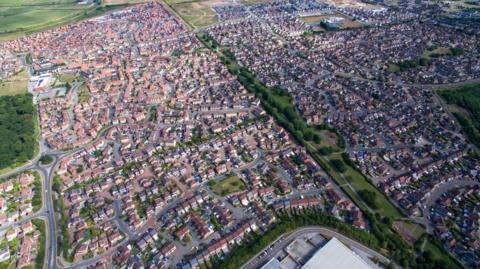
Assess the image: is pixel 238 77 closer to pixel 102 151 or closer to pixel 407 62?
pixel 102 151

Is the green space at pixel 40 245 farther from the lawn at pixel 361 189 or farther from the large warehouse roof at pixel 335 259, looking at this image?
the lawn at pixel 361 189

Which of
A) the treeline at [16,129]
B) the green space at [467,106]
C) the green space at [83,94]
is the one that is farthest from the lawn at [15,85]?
the green space at [467,106]

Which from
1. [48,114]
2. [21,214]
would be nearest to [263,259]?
[21,214]

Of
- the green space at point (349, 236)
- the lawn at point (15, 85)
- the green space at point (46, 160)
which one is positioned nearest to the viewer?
the green space at point (349, 236)

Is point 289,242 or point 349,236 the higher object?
point 349,236

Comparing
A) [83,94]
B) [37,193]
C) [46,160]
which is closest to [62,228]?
[37,193]

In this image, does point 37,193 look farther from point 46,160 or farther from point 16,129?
point 16,129
